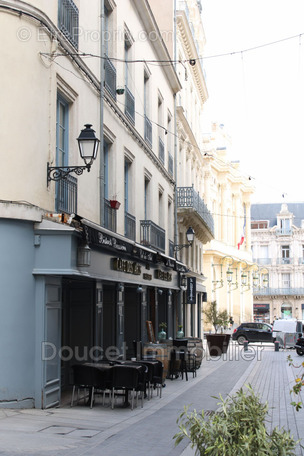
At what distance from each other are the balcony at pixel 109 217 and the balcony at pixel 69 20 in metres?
4.03

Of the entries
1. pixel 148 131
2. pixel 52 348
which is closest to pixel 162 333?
pixel 148 131

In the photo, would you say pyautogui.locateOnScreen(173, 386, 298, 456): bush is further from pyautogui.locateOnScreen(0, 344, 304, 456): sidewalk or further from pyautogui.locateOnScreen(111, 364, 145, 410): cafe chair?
pyautogui.locateOnScreen(111, 364, 145, 410): cafe chair

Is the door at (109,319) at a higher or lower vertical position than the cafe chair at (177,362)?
higher

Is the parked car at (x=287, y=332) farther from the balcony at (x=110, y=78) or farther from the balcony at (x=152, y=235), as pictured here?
the balcony at (x=110, y=78)

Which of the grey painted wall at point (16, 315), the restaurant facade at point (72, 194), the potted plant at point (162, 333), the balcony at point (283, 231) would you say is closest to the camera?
the grey painted wall at point (16, 315)

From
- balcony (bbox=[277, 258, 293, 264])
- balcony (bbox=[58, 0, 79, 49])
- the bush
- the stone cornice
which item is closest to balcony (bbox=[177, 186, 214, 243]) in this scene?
the stone cornice

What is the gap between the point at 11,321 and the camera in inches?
423

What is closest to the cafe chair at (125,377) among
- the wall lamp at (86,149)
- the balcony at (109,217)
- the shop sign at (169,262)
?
the wall lamp at (86,149)

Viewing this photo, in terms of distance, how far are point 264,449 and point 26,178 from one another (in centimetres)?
→ 718

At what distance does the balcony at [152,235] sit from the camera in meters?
20.4

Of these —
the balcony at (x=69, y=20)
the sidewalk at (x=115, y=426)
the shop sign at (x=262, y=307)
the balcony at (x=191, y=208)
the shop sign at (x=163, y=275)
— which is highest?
the balcony at (x=69, y=20)

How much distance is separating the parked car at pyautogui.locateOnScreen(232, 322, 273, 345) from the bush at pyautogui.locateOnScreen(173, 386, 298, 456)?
109 ft

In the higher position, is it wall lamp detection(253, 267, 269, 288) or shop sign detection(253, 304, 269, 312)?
wall lamp detection(253, 267, 269, 288)

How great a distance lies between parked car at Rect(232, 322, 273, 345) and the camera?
38.2 metres
